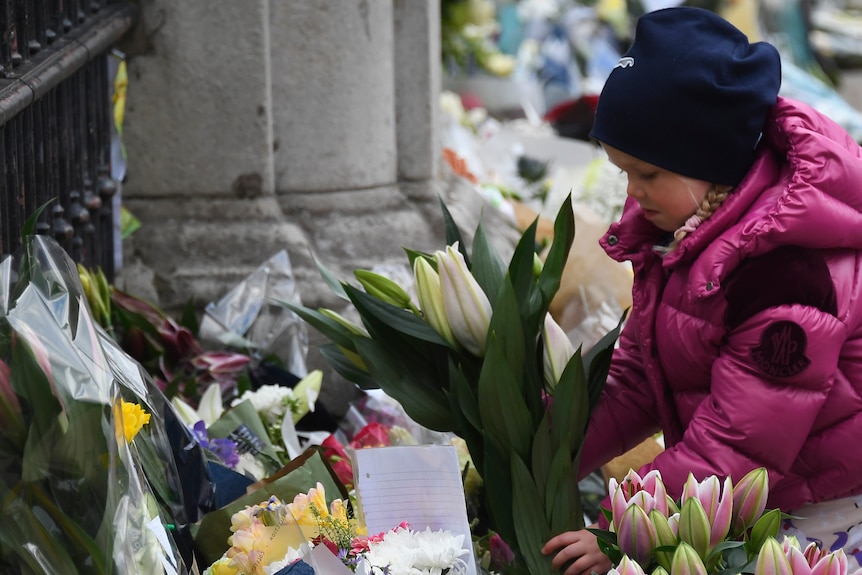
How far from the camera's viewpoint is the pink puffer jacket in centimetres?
171

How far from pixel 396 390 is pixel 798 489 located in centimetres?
71

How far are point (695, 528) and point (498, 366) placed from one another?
20.6 inches

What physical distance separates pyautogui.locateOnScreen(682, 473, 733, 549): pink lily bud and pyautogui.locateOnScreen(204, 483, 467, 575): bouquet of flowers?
400mm

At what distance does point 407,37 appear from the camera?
3598 millimetres

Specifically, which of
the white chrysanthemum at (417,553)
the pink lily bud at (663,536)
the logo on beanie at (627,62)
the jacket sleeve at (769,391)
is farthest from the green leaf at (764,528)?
the logo on beanie at (627,62)

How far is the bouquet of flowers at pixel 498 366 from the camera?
1.87 m

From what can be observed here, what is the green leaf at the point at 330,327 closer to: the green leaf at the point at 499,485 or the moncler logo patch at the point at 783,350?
the green leaf at the point at 499,485

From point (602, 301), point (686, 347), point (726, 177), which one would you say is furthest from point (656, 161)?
point (602, 301)

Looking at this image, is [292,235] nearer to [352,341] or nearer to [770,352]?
[352,341]

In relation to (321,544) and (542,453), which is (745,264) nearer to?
(542,453)

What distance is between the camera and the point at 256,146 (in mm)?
3217

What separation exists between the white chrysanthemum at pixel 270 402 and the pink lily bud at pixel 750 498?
125cm

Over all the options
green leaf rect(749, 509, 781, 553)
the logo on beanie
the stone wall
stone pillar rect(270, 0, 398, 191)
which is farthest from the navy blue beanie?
stone pillar rect(270, 0, 398, 191)

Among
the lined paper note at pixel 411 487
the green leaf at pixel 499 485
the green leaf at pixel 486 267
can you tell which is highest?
the green leaf at pixel 486 267
